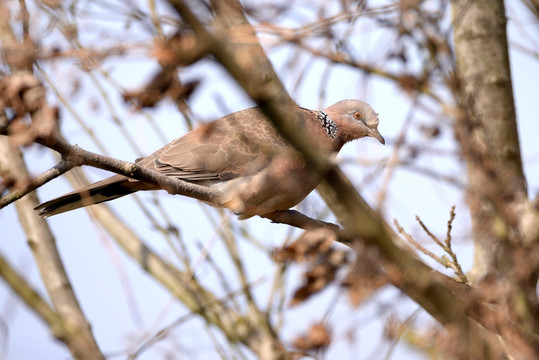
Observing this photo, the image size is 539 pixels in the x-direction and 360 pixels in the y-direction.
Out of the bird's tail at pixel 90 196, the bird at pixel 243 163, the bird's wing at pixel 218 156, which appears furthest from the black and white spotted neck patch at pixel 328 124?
the bird's tail at pixel 90 196

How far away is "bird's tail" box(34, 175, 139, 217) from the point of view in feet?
13.0

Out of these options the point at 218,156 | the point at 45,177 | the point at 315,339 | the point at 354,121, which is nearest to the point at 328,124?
the point at 354,121

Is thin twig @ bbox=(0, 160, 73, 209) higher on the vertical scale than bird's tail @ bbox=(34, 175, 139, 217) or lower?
lower

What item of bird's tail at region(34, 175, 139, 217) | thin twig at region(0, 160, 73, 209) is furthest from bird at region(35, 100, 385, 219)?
thin twig at region(0, 160, 73, 209)

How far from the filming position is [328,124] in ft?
16.6

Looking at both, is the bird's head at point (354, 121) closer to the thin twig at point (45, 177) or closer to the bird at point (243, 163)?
the bird at point (243, 163)

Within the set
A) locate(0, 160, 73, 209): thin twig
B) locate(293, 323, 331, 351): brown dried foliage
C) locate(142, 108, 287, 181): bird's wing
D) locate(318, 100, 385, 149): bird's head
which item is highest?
locate(142, 108, 287, 181): bird's wing

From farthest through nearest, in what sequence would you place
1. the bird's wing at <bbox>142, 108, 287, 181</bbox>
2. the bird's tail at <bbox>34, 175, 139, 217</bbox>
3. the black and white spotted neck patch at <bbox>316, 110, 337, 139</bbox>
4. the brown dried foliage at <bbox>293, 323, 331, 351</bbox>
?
the black and white spotted neck patch at <bbox>316, 110, 337, 139</bbox>, the bird's wing at <bbox>142, 108, 287, 181</bbox>, the bird's tail at <bbox>34, 175, 139, 217</bbox>, the brown dried foliage at <bbox>293, 323, 331, 351</bbox>

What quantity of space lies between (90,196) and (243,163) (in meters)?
1.07

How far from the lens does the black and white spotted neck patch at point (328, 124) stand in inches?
198

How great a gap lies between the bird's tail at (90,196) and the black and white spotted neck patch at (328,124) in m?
1.51

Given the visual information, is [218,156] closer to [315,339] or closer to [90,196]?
[90,196]

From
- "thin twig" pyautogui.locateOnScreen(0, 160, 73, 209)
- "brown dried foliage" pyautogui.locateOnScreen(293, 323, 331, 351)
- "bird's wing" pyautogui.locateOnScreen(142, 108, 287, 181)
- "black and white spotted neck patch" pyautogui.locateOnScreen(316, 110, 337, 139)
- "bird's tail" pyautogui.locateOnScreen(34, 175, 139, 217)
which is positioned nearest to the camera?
"brown dried foliage" pyautogui.locateOnScreen(293, 323, 331, 351)

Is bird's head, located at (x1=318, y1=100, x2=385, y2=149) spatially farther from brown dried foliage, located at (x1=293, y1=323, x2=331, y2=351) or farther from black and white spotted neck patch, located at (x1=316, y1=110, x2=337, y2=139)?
brown dried foliage, located at (x1=293, y1=323, x2=331, y2=351)
